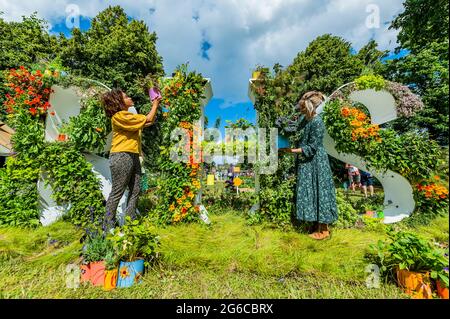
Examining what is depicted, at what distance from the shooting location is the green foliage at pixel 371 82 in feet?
12.2

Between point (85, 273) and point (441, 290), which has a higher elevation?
point (441, 290)

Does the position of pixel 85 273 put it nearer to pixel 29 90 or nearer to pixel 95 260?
pixel 95 260

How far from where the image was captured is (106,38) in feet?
43.3

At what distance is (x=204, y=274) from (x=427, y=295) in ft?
6.27

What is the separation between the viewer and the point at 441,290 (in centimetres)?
154

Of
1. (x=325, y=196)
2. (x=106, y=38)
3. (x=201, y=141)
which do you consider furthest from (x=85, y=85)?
(x=106, y=38)

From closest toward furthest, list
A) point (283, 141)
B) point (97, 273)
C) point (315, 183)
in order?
point (97, 273) → point (315, 183) → point (283, 141)

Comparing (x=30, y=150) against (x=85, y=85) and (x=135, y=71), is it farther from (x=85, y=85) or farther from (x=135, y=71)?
(x=135, y=71)

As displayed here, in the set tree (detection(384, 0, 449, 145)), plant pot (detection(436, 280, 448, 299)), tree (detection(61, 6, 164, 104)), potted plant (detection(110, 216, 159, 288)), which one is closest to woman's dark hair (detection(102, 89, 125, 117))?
potted plant (detection(110, 216, 159, 288))

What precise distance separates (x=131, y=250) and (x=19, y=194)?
298 centimetres

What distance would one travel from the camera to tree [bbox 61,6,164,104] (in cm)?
1239

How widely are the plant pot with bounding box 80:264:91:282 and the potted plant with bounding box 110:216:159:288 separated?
0.30 m

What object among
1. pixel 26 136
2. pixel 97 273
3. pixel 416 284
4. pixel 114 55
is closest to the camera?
pixel 416 284

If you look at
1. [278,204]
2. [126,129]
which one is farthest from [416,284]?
[126,129]
